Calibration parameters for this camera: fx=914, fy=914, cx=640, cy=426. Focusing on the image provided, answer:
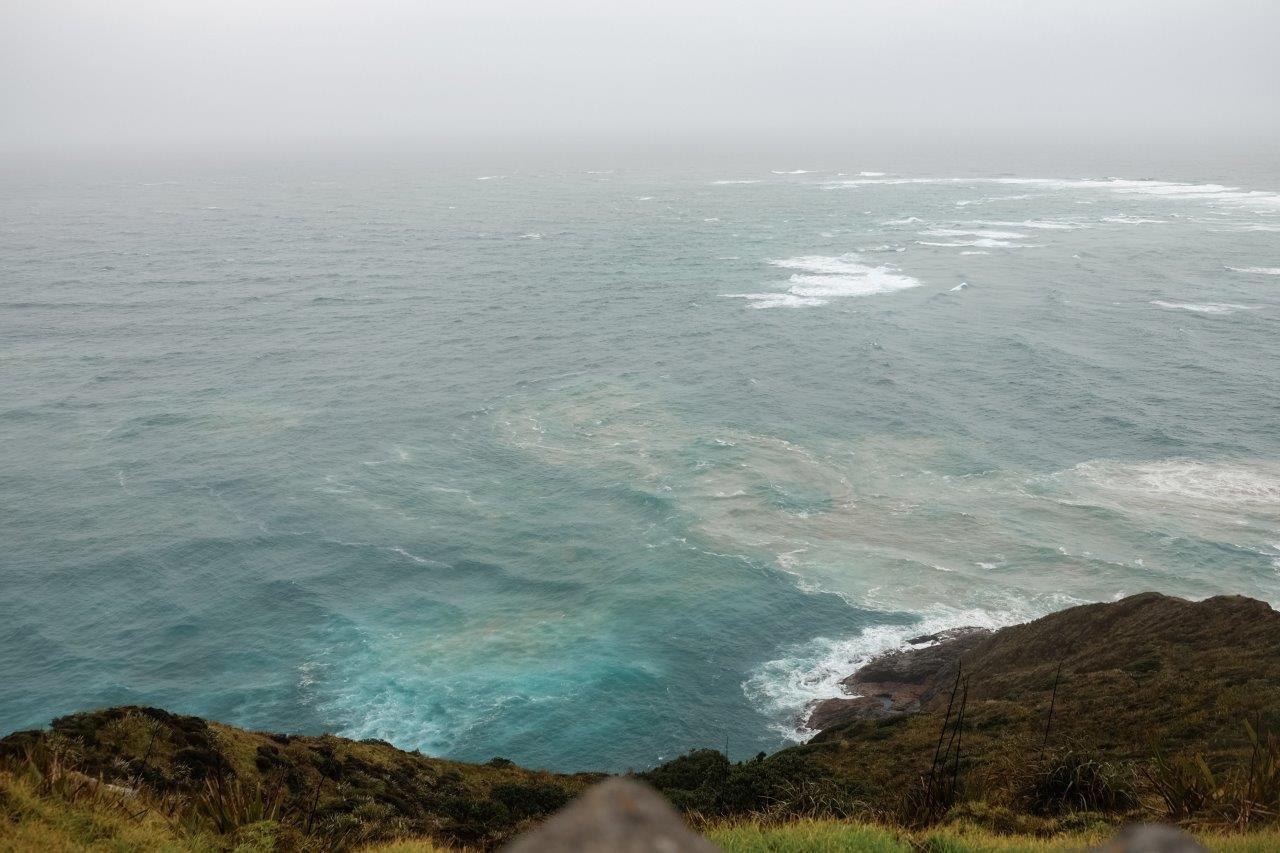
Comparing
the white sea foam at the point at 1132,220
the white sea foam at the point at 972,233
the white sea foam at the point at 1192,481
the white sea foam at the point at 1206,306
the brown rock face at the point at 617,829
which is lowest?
the white sea foam at the point at 1192,481

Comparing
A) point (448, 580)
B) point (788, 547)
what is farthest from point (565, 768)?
point (788, 547)

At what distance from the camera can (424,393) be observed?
8644 cm

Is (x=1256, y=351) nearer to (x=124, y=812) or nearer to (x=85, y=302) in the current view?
(x=124, y=812)

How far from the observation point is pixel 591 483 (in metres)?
68.1

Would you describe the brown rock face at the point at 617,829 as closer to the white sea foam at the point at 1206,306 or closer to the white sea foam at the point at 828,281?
the white sea foam at the point at 828,281

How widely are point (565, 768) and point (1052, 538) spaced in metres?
36.2

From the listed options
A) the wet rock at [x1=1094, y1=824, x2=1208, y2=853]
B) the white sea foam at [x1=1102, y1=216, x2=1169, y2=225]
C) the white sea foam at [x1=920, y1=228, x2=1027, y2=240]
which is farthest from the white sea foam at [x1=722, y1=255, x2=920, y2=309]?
the wet rock at [x1=1094, y1=824, x2=1208, y2=853]

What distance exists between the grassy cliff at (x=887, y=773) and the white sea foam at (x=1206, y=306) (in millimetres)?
79279

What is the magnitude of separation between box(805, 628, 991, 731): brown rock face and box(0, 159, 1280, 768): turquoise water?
1.63 m

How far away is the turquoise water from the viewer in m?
49.2

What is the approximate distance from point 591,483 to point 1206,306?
275ft

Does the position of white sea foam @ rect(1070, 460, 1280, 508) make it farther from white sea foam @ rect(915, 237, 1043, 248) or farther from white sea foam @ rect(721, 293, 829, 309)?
white sea foam @ rect(915, 237, 1043, 248)

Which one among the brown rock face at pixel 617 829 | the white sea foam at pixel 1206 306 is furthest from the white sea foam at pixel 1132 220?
the brown rock face at pixel 617 829

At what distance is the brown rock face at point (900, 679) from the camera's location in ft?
148
